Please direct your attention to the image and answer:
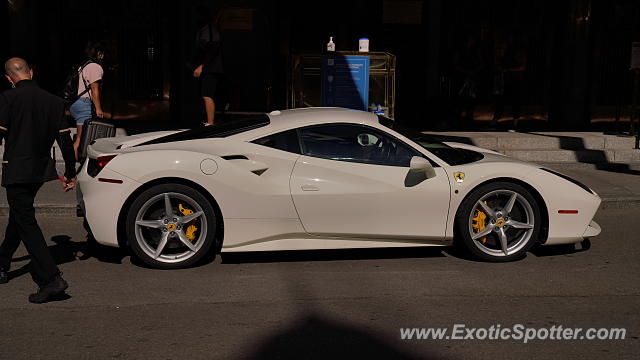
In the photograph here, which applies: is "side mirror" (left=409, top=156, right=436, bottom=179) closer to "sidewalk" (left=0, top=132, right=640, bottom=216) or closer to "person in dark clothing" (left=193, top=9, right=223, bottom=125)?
"sidewalk" (left=0, top=132, right=640, bottom=216)

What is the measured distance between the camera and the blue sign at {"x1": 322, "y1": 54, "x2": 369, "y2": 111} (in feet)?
39.0

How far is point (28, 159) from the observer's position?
588cm

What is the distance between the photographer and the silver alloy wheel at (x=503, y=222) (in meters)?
7.16

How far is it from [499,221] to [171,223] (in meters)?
2.80

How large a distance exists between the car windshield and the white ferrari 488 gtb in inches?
1.2

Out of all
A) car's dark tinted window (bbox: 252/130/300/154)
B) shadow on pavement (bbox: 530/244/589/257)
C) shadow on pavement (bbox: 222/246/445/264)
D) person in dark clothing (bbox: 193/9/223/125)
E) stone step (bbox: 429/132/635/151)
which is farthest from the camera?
stone step (bbox: 429/132/635/151)

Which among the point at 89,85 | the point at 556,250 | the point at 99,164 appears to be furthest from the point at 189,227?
the point at 89,85

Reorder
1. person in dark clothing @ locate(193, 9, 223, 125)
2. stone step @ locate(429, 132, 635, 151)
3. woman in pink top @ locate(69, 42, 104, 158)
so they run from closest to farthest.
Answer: woman in pink top @ locate(69, 42, 104, 158), person in dark clothing @ locate(193, 9, 223, 125), stone step @ locate(429, 132, 635, 151)

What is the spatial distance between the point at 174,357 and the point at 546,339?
7.52 feet

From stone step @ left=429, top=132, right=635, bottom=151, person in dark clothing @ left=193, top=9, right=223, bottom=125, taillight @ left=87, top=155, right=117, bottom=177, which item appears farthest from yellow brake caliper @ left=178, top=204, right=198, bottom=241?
stone step @ left=429, top=132, right=635, bottom=151

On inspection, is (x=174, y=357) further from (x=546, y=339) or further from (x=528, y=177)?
(x=528, y=177)

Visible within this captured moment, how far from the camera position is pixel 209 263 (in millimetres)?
7152

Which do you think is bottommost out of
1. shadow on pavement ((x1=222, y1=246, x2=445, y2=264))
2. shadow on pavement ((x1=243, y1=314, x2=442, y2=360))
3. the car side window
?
shadow on pavement ((x1=222, y1=246, x2=445, y2=264))

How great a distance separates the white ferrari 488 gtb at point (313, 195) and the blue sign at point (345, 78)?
15.3 feet
